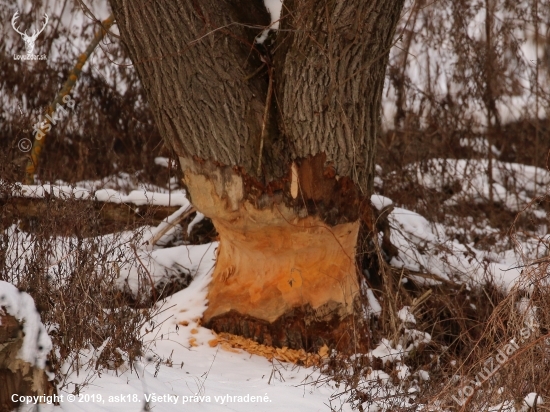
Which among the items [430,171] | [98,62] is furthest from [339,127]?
[98,62]

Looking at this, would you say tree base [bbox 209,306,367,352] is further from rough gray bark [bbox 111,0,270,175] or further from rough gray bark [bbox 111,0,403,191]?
rough gray bark [bbox 111,0,270,175]

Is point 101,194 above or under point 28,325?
above

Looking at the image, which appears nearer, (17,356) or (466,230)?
(17,356)

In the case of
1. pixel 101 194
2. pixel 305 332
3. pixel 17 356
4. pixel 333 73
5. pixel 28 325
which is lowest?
Answer: pixel 305 332

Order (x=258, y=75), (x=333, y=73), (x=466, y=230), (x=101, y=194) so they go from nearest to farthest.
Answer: (x=333, y=73) < (x=258, y=75) < (x=101, y=194) < (x=466, y=230)

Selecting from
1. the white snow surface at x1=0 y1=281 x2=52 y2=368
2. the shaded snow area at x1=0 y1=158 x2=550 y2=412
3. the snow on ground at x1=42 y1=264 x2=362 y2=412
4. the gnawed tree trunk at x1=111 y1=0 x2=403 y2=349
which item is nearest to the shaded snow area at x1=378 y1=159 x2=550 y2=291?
the shaded snow area at x1=0 y1=158 x2=550 y2=412

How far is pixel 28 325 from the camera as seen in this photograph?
2.96 m

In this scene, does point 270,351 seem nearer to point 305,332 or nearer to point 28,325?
point 305,332

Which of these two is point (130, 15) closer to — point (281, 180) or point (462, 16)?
point (281, 180)

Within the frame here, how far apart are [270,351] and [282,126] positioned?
156 centimetres

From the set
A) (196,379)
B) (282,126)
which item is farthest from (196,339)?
(282,126)

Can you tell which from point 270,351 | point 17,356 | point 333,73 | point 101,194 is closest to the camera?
point 17,356

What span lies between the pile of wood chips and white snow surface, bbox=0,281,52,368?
1.97 metres

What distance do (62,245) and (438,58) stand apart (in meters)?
6.49
